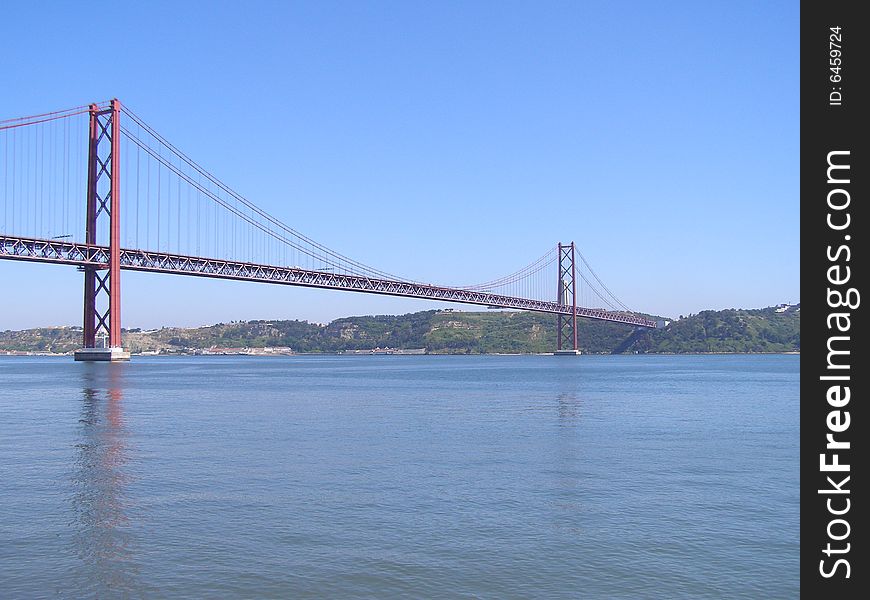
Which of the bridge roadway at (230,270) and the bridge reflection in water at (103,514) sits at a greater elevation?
the bridge roadway at (230,270)

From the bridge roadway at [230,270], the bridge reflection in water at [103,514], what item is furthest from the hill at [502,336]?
the bridge reflection in water at [103,514]

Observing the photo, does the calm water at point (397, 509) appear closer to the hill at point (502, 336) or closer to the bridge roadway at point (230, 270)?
the bridge roadway at point (230, 270)

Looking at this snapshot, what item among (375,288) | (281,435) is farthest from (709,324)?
(281,435)

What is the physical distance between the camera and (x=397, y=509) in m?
11.2

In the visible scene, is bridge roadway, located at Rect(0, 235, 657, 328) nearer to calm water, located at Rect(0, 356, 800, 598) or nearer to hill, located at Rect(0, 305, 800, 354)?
calm water, located at Rect(0, 356, 800, 598)

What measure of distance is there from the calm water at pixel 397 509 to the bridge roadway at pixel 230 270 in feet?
124

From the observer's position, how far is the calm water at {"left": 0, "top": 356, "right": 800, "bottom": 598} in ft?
27.4

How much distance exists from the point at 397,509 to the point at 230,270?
59257mm

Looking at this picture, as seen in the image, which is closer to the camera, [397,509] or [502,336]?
[397,509]

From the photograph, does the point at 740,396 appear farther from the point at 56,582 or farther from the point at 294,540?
the point at 56,582

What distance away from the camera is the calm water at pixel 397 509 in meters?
8.34

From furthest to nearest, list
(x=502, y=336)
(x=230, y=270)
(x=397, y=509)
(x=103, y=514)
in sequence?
(x=502, y=336)
(x=230, y=270)
(x=397, y=509)
(x=103, y=514)

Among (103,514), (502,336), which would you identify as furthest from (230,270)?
(502,336)

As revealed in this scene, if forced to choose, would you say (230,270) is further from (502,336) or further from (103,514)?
(502,336)
